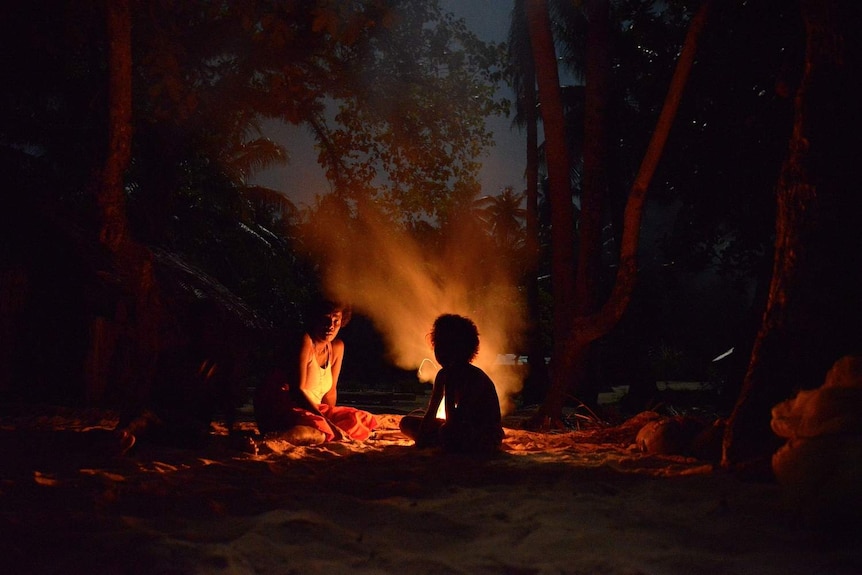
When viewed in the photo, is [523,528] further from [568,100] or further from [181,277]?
[568,100]

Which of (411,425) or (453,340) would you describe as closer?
(453,340)

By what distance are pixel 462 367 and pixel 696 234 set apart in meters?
8.66

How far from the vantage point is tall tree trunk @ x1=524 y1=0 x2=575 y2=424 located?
304 inches

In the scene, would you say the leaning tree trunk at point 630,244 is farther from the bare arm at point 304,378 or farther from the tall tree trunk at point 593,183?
the bare arm at point 304,378

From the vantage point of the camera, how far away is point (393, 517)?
10.8ft

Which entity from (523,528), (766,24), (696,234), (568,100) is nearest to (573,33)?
(568,100)

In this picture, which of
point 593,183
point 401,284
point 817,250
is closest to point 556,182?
point 593,183

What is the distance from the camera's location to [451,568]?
256cm

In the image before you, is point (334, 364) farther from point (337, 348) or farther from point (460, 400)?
point (460, 400)

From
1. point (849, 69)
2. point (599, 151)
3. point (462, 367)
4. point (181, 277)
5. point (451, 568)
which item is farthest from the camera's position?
point (181, 277)

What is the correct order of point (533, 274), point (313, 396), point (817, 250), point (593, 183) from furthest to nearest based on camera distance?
point (533, 274) < point (593, 183) < point (313, 396) < point (817, 250)

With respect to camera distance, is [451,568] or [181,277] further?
[181,277]

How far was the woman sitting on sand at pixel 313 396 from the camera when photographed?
611 cm

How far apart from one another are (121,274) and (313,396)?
10.8ft
